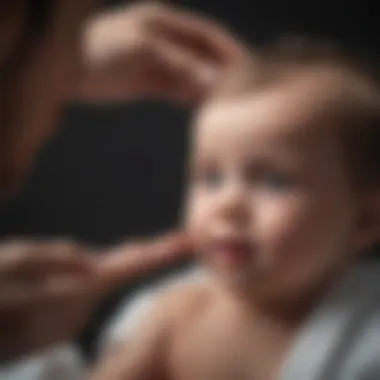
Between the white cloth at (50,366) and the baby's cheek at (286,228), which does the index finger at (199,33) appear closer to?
the baby's cheek at (286,228)

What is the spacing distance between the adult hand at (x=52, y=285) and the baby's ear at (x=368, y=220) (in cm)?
12

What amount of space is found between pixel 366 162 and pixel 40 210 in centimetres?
22

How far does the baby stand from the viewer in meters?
0.58

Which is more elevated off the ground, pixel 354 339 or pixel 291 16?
pixel 291 16

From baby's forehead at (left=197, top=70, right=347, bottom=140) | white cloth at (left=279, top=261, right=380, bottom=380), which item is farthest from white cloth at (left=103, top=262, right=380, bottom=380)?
baby's forehead at (left=197, top=70, right=347, bottom=140)

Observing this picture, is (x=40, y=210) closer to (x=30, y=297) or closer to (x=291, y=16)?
(x=30, y=297)

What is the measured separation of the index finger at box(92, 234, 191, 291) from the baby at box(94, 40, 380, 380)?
1cm

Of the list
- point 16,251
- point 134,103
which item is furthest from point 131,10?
point 16,251

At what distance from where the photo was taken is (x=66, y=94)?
1.98 ft

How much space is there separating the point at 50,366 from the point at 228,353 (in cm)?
12

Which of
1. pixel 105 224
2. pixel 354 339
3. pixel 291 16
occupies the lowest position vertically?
pixel 354 339

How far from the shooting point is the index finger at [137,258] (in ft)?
1.95

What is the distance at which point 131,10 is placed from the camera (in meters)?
0.62

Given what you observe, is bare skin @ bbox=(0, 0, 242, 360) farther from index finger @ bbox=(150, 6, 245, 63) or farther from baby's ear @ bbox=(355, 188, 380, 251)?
baby's ear @ bbox=(355, 188, 380, 251)
